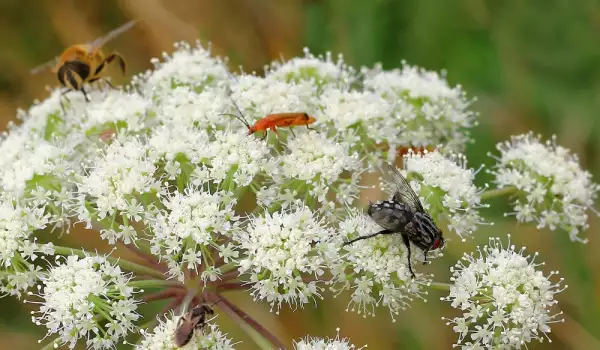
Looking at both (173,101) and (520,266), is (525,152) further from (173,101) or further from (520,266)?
(173,101)

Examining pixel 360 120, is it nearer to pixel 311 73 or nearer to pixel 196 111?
pixel 311 73

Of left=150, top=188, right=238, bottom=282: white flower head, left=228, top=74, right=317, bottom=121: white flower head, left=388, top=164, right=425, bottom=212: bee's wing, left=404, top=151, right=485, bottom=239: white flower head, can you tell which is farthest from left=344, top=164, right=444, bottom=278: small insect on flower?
left=228, top=74, right=317, bottom=121: white flower head

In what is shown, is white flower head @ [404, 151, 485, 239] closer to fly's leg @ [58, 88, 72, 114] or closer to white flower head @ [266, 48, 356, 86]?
white flower head @ [266, 48, 356, 86]

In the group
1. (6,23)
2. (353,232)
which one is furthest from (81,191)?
(6,23)

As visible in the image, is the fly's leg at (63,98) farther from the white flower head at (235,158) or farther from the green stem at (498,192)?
the green stem at (498,192)

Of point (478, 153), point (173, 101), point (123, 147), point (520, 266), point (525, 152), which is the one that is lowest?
point (520, 266)

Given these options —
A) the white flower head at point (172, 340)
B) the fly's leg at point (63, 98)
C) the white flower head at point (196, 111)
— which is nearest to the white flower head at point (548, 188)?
the white flower head at point (196, 111)
